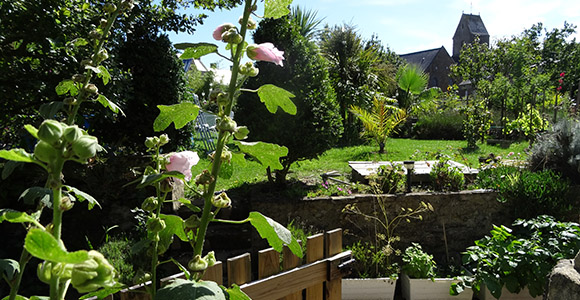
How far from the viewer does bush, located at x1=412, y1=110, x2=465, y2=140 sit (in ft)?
43.1

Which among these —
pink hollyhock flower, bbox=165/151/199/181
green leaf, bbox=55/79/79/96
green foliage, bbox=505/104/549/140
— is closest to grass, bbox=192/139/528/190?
green foliage, bbox=505/104/549/140

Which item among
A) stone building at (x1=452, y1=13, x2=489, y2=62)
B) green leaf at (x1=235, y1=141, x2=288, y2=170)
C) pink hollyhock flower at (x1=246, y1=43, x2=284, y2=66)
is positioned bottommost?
green leaf at (x1=235, y1=141, x2=288, y2=170)

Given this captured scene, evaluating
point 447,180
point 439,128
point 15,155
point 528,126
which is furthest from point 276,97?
point 439,128

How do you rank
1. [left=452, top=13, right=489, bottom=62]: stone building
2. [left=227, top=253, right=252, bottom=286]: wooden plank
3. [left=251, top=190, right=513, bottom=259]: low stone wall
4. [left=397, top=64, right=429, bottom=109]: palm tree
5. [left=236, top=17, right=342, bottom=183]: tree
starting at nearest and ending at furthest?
[left=227, top=253, right=252, bottom=286]: wooden plank → [left=251, top=190, right=513, bottom=259]: low stone wall → [left=236, top=17, right=342, bottom=183]: tree → [left=397, top=64, right=429, bottom=109]: palm tree → [left=452, top=13, right=489, bottom=62]: stone building

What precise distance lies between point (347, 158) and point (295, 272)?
6.35 metres

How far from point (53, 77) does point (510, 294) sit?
194 inches

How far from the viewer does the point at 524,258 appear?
3.40m

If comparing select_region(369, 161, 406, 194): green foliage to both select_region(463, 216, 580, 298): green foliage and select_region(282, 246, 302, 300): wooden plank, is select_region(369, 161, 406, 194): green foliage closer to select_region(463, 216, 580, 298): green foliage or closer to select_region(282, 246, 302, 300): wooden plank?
select_region(463, 216, 580, 298): green foliage

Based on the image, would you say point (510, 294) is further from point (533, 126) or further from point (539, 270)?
point (533, 126)

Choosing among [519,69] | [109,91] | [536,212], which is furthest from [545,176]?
[519,69]

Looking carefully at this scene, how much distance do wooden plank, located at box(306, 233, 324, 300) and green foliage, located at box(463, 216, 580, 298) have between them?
149cm

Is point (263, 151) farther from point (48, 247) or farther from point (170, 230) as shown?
point (48, 247)

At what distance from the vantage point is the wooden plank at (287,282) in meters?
2.35

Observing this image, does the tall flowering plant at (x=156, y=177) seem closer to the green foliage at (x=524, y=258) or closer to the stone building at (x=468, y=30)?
the green foliage at (x=524, y=258)
